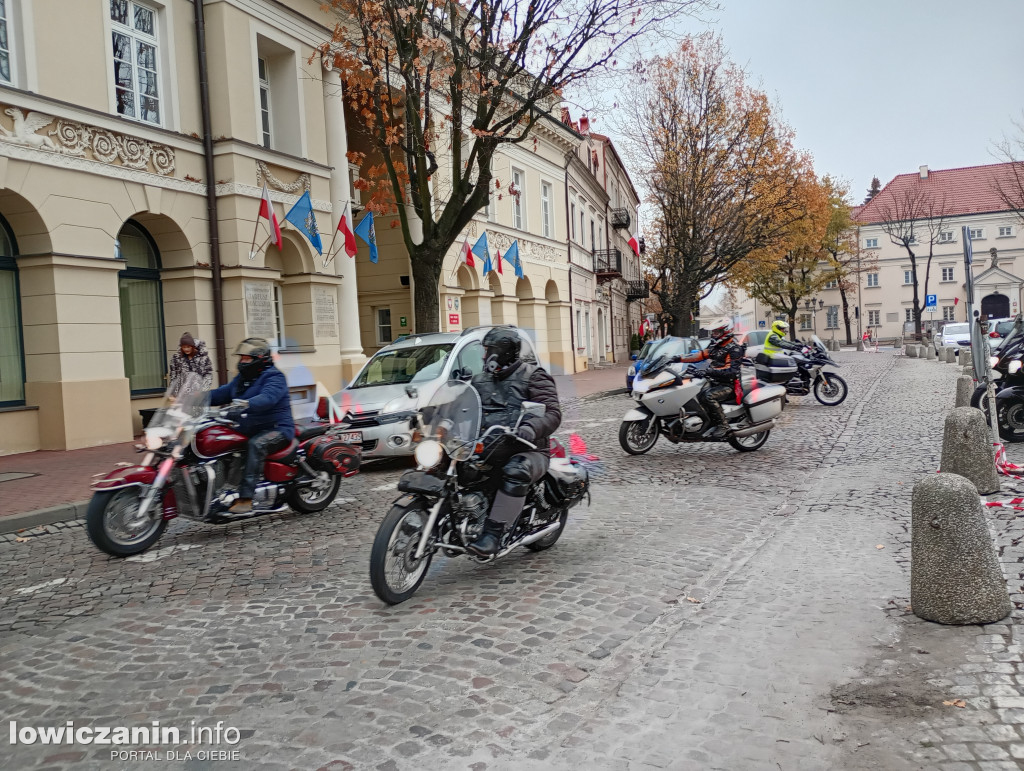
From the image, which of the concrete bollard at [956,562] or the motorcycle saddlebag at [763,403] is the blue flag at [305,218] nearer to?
the motorcycle saddlebag at [763,403]

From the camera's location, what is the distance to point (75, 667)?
3.98m

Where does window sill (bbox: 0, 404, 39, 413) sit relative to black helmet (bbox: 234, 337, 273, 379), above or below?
below

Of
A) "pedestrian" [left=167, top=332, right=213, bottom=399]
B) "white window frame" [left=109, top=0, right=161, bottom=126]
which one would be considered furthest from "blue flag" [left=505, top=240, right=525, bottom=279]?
"pedestrian" [left=167, top=332, right=213, bottom=399]

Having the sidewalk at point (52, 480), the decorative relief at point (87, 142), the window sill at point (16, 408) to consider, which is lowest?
the sidewalk at point (52, 480)

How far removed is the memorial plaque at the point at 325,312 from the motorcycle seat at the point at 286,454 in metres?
10.9

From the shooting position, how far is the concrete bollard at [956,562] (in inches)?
160

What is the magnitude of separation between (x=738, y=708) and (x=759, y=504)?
177 inches

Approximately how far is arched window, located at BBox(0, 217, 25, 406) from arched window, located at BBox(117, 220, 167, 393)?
203 cm

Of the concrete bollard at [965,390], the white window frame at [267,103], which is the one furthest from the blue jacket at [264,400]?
the white window frame at [267,103]

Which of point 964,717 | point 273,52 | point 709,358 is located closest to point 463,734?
point 964,717

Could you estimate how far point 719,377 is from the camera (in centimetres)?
1046

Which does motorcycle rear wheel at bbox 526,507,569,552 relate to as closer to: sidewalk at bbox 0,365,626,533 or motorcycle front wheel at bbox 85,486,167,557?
sidewalk at bbox 0,365,626,533

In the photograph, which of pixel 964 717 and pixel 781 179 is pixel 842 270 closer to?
pixel 781 179

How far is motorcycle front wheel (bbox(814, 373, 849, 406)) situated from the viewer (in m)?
16.5
